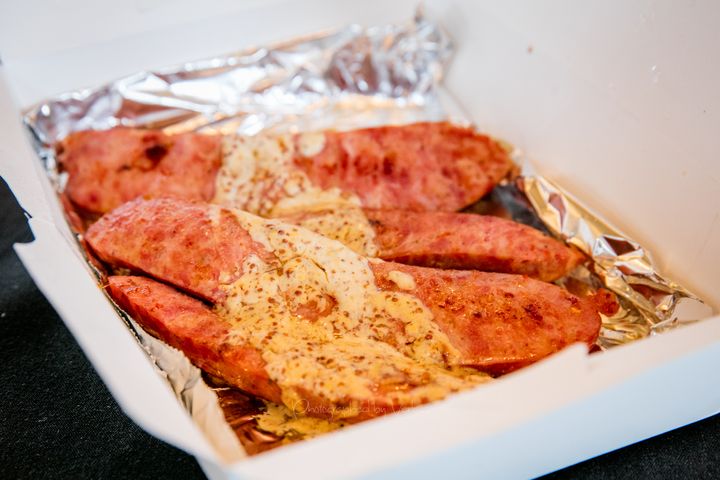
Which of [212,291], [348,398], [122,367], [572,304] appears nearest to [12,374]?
[212,291]

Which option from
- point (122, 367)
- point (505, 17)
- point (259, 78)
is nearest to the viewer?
point (122, 367)

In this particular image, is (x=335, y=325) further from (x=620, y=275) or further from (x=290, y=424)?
(x=620, y=275)

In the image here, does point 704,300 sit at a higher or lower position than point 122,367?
lower

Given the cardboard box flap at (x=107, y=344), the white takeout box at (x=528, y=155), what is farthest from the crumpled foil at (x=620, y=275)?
the cardboard box flap at (x=107, y=344)

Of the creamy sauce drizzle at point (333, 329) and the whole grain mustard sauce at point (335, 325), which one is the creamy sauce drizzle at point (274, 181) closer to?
the whole grain mustard sauce at point (335, 325)

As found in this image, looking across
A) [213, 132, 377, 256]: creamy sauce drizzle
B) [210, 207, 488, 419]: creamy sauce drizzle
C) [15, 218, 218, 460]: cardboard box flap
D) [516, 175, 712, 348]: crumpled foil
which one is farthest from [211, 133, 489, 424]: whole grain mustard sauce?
[516, 175, 712, 348]: crumpled foil

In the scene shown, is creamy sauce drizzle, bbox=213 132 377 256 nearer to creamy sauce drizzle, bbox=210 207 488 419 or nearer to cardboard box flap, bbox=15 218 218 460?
creamy sauce drizzle, bbox=210 207 488 419

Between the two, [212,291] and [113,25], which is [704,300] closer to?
[212,291]
